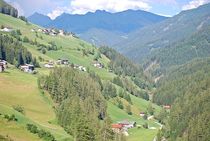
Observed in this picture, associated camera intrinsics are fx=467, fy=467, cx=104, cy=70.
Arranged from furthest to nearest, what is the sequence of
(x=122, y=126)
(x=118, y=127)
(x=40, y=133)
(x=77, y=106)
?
(x=122, y=126)
(x=118, y=127)
(x=77, y=106)
(x=40, y=133)

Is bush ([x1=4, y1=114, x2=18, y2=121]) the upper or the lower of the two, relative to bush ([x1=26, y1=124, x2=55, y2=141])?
upper

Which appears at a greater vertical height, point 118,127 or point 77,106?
point 77,106

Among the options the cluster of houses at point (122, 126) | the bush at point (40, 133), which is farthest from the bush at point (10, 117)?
the cluster of houses at point (122, 126)

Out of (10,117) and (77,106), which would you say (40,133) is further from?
(77,106)

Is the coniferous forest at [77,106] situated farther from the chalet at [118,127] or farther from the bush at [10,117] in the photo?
the bush at [10,117]

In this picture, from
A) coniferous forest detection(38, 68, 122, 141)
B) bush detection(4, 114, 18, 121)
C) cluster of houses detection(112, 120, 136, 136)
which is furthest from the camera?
cluster of houses detection(112, 120, 136, 136)

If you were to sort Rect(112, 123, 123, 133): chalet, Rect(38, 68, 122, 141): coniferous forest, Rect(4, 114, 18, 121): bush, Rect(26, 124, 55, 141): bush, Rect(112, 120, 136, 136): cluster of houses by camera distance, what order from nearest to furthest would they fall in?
Rect(26, 124, 55, 141): bush < Rect(4, 114, 18, 121): bush < Rect(38, 68, 122, 141): coniferous forest < Rect(112, 123, 123, 133): chalet < Rect(112, 120, 136, 136): cluster of houses

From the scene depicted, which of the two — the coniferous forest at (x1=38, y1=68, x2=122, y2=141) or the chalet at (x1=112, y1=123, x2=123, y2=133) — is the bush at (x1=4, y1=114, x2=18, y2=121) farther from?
Answer: the chalet at (x1=112, y1=123, x2=123, y2=133)

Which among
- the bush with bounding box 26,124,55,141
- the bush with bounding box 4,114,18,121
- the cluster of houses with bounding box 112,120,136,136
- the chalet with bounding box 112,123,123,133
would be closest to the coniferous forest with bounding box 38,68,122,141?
the chalet with bounding box 112,123,123,133

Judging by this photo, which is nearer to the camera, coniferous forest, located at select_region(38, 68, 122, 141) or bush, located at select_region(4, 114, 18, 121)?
bush, located at select_region(4, 114, 18, 121)

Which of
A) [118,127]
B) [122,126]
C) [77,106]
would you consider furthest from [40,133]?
[122,126]

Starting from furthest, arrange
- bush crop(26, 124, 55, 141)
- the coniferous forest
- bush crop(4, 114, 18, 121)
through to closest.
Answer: the coniferous forest → bush crop(4, 114, 18, 121) → bush crop(26, 124, 55, 141)

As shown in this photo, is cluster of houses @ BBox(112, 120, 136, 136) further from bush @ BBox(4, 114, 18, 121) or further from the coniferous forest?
bush @ BBox(4, 114, 18, 121)

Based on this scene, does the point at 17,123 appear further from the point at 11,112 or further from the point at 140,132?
the point at 140,132
